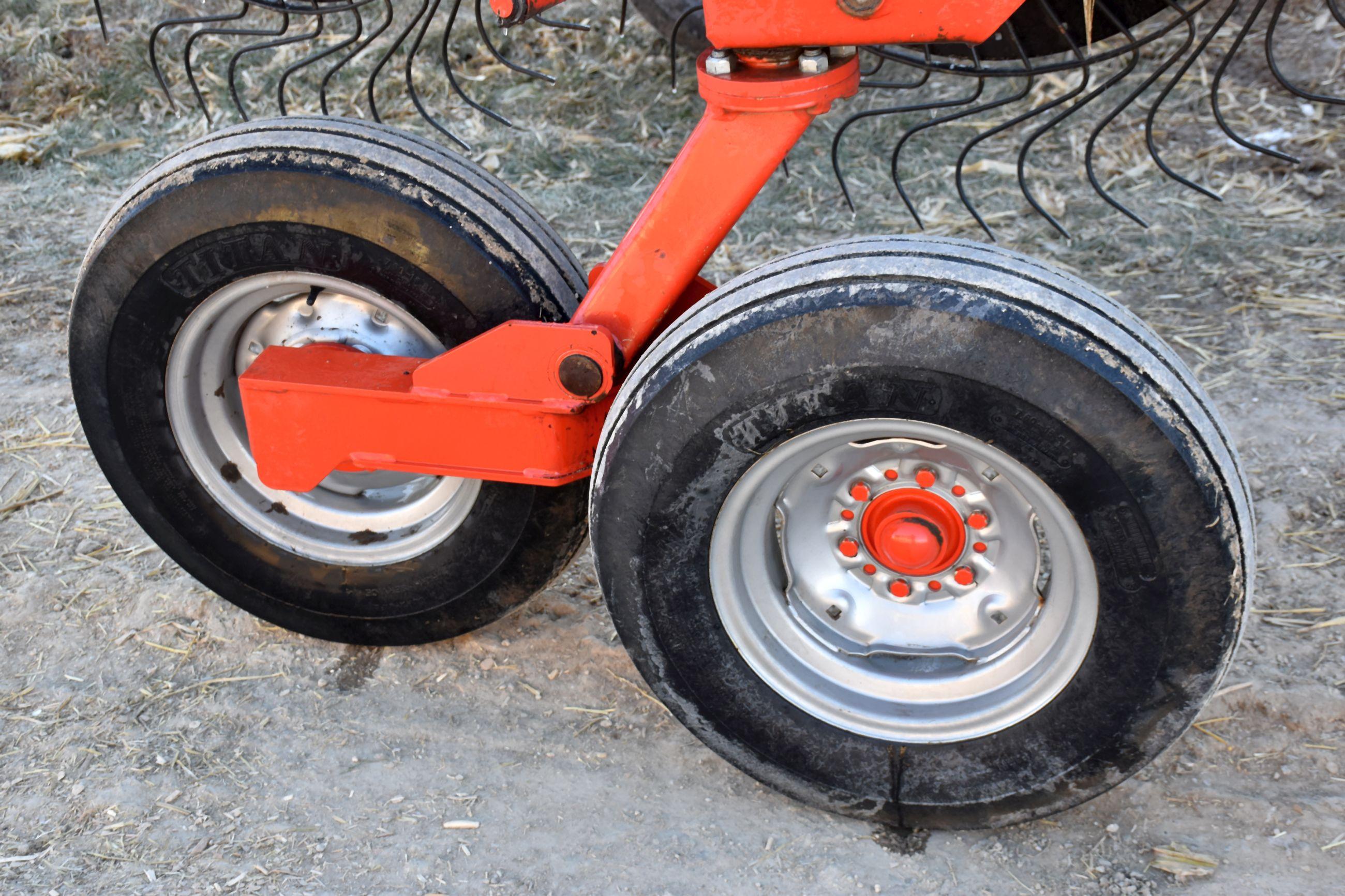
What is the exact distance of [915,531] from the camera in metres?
2.27

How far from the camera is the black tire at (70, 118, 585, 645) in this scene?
2.43 metres

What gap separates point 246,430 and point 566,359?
995 millimetres

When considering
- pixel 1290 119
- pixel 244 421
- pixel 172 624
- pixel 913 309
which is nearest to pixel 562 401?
pixel 913 309

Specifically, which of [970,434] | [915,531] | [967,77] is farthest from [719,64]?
[967,77]

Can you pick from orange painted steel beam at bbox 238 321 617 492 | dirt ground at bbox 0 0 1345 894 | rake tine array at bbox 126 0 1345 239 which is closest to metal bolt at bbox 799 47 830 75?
orange painted steel beam at bbox 238 321 617 492

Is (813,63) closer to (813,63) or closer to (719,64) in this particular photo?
(813,63)

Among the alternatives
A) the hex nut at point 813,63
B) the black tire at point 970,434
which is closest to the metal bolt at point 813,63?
the hex nut at point 813,63

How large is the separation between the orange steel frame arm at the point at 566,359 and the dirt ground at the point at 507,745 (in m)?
0.65

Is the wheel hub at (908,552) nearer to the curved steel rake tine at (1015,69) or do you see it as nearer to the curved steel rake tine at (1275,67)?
the curved steel rake tine at (1015,69)

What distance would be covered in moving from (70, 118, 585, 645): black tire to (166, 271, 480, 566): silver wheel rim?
0.03 meters

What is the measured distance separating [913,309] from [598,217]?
349 cm

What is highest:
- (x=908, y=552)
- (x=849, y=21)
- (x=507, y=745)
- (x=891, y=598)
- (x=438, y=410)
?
(x=849, y=21)

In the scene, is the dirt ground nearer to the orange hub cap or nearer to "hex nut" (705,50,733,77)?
the orange hub cap

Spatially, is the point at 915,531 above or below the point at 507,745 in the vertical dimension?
Result: above
